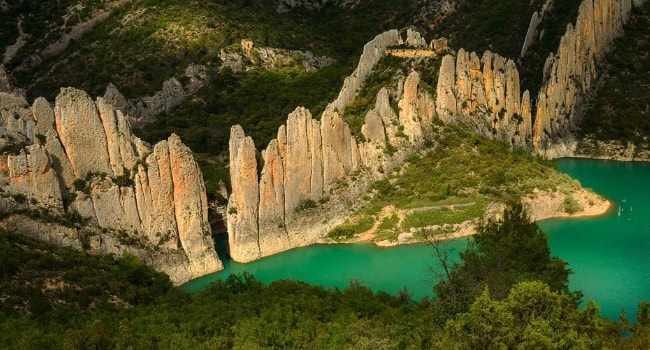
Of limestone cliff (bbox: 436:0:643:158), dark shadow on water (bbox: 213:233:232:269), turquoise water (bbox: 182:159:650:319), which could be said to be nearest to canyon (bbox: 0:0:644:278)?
limestone cliff (bbox: 436:0:643:158)

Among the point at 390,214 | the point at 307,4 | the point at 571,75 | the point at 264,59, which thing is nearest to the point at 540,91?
the point at 571,75

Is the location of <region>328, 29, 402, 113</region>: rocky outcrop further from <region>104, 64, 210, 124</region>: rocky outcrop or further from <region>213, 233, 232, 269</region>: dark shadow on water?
<region>104, 64, 210, 124</region>: rocky outcrop

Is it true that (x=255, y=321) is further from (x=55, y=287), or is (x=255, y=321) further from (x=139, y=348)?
(x=55, y=287)

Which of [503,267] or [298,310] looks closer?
[298,310]

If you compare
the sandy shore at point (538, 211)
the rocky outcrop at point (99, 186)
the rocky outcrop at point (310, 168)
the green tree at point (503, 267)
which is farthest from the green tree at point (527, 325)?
the sandy shore at point (538, 211)

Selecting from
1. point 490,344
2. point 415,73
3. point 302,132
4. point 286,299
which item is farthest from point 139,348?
point 415,73

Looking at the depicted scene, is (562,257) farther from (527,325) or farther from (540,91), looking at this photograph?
(540,91)
